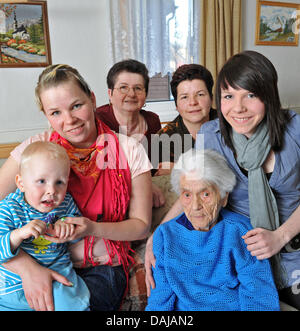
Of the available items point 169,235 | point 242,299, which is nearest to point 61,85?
point 169,235

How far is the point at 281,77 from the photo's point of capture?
14.4ft

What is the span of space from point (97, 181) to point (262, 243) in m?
0.66

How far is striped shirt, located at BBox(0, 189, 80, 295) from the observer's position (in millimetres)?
1052

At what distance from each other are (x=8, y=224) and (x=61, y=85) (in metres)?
0.52

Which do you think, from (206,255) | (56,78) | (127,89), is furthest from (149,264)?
(127,89)

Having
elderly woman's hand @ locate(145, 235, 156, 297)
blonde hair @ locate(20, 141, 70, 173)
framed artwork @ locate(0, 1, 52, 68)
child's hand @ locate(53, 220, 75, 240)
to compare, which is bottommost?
elderly woman's hand @ locate(145, 235, 156, 297)

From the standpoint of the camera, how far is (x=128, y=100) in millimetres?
1972

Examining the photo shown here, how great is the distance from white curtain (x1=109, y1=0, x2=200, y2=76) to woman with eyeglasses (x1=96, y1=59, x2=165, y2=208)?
4.36ft

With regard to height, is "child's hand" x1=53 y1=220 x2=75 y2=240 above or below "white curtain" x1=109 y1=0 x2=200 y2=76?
below

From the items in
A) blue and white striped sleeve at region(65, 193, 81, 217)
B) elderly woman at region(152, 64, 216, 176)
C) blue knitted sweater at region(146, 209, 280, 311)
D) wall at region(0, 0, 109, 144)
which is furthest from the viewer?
wall at region(0, 0, 109, 144)
